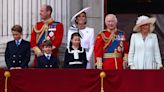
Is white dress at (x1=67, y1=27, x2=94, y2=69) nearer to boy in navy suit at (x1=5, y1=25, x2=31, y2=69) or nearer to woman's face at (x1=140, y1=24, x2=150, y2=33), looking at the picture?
boy in navy suit at (x1=5, y1=25, x2=31, y2=69)

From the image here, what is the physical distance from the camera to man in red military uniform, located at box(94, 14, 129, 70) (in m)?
11.5

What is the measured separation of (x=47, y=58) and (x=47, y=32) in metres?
0.85

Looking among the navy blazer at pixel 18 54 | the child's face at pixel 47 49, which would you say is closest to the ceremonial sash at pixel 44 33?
the navy blazer at pixel 18 54

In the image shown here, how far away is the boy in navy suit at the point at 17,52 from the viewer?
1155 cm

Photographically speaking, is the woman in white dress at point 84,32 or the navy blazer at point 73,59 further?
the woman in white dress at point 84,32

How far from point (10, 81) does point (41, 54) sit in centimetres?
112

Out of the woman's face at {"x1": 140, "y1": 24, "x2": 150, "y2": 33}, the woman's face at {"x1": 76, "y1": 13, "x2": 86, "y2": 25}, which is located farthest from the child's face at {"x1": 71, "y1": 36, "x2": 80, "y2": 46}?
the woman's face at {"x1": 140, "y1": 24, "x2": 150, "y2": 33}

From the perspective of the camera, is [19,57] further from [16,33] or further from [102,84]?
[102,84]

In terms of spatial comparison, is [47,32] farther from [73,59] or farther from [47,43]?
[73,59]

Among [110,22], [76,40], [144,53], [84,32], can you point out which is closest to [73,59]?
[76,40]

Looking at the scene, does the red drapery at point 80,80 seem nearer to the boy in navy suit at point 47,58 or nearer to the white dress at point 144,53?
the boy in navy suit at point 47,58

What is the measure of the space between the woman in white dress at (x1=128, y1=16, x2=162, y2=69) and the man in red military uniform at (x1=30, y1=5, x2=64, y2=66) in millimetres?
1423

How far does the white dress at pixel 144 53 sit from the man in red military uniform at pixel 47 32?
141 centimetres

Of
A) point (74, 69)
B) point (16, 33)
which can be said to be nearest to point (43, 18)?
point (16, 33)
